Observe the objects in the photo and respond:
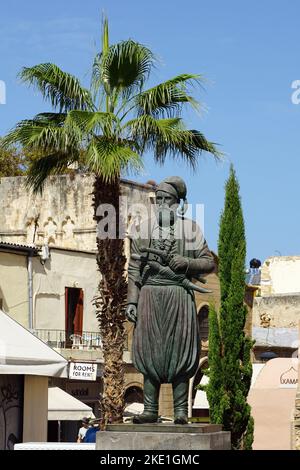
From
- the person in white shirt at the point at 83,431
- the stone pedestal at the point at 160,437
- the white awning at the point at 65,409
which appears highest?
the stone pedestal at the point at 160,437

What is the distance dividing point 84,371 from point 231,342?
7.43m

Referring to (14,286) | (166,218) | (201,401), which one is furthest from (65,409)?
(201,401)

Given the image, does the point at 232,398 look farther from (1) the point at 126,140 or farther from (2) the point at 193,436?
(2) the point at 193,436

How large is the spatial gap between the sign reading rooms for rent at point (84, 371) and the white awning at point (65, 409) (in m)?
4.06

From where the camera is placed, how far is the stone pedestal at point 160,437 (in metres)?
9.20

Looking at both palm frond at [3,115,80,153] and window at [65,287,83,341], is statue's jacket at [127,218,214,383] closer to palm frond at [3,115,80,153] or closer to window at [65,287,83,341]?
palm frond at [3,115,80,153]

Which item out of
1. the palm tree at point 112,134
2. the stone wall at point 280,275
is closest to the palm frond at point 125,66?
the palm tree at point 112,134

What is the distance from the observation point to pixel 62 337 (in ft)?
102

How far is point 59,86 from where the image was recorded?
20.2 meters

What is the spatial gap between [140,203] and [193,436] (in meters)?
27.5

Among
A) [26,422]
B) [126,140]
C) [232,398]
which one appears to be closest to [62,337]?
[232,398]

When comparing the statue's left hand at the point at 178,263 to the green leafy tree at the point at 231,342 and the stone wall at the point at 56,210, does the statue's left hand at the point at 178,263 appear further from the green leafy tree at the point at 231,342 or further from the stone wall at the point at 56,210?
the stone wall at the point at 56,210

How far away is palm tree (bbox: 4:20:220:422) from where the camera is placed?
764 inches

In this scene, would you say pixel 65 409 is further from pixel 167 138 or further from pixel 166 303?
pixel 166 303
